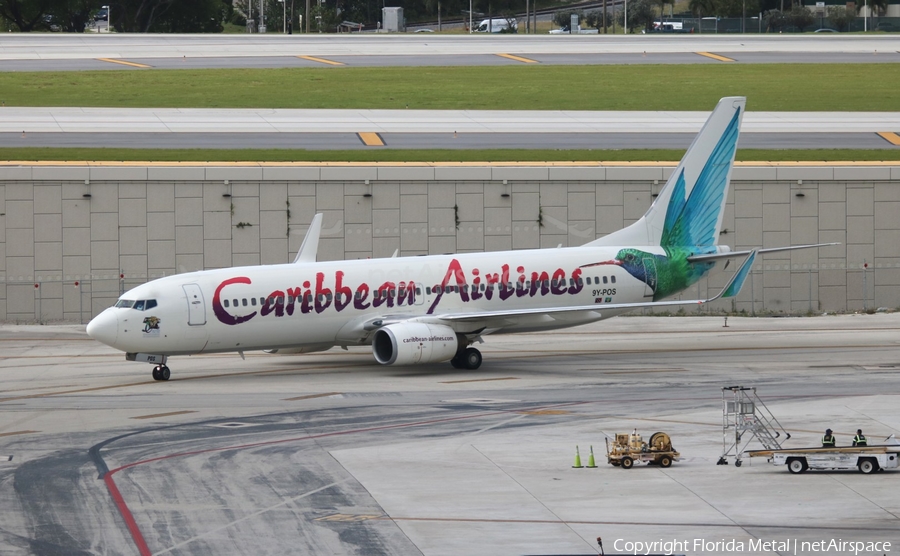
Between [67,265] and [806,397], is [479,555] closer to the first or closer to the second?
[806,397]

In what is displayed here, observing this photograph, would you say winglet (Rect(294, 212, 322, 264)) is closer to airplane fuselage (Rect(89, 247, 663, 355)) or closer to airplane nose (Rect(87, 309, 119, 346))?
airplane fuselage (Rect(89, 247, 663, 355))

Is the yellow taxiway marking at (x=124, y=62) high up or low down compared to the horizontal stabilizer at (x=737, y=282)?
up

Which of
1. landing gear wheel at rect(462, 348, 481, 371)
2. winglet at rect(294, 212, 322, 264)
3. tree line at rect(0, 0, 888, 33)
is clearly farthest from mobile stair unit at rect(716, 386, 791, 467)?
tree line at rect(0, 0, 888, 33)

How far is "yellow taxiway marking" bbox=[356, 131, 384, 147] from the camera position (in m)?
64.6

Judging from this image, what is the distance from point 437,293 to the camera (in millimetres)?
43344

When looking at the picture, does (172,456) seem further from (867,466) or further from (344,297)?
(867,466)

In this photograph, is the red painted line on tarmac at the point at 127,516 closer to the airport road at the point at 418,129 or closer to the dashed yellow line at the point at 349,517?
the dashed yellow line at the point at 349,517

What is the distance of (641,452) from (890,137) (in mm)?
45609

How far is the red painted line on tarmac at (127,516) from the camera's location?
860 inches

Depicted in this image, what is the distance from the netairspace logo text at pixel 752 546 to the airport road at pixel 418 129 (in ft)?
145

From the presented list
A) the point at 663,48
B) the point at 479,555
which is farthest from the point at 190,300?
the point at 663,48

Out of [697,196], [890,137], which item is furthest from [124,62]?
[697,196]

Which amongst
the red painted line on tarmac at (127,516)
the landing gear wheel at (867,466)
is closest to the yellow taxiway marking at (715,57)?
the landing gear wheel at (867,466)

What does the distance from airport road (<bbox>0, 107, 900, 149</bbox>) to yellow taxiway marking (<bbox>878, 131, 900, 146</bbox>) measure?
5 cm
